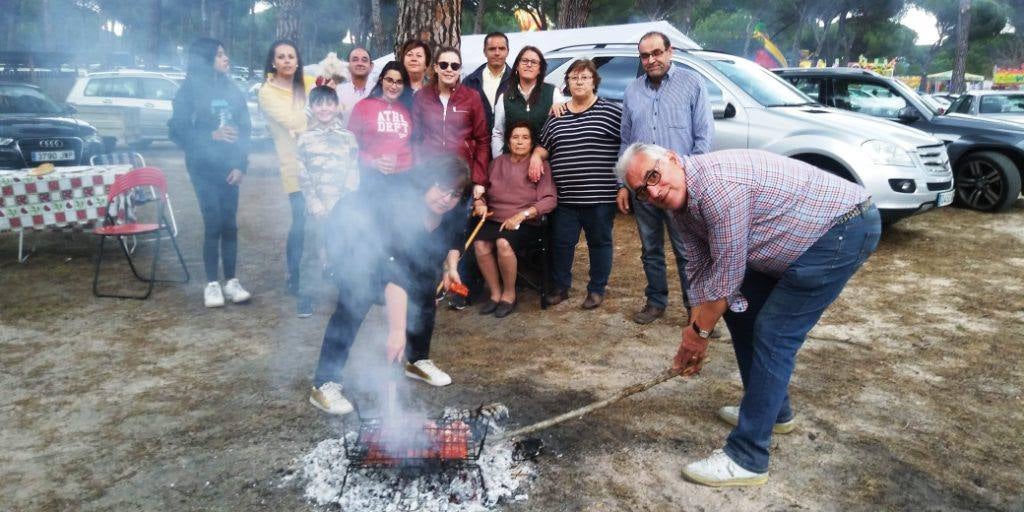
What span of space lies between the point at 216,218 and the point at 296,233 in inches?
23.4

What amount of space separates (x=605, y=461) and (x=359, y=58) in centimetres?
417

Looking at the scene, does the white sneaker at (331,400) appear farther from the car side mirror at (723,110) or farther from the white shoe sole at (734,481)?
the car side mirror at (723,110)

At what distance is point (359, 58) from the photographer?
19.1ft

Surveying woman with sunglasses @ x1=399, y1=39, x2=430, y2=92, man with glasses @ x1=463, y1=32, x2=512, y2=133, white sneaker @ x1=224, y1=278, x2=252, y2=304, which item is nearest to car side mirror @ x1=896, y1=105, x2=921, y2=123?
man with glasses @ x1=463, y1=32, x2=512, y2=133

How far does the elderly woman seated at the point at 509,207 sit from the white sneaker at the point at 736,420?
2060 millimetres

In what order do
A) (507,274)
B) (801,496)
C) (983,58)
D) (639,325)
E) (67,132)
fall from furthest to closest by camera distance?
(983,58), (67,132), (507,274), (639,325), (801,496)

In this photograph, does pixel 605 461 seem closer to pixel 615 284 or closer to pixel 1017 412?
pixel 1017 412

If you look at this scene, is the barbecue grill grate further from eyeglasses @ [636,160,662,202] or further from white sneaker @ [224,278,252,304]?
white sneaker @ [224,278,252,304]

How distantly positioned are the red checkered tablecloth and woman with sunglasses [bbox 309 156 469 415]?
3.68 meters

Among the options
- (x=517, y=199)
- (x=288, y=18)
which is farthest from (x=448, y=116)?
(x=288, y=18)

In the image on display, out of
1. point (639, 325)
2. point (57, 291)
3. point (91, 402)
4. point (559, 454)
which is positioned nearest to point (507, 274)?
point (639, 325)

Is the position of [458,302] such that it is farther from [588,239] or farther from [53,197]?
[53,197]

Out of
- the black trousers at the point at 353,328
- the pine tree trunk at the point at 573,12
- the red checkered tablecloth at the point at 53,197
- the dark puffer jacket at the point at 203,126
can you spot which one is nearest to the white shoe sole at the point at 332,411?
the black trousers at the point at 353,328

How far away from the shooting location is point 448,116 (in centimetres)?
501
